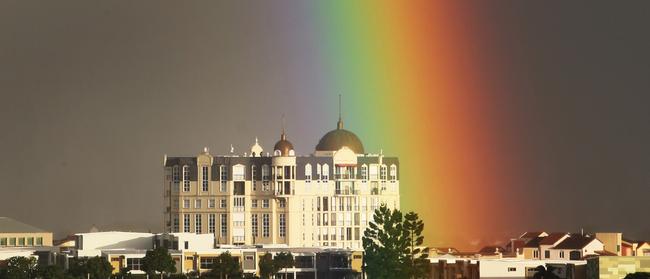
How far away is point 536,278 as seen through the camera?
178875mm

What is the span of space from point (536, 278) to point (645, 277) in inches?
345

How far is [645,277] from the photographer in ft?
588
